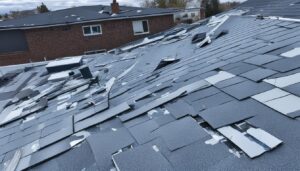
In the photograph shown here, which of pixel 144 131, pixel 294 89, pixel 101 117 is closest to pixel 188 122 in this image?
pixel 144 131

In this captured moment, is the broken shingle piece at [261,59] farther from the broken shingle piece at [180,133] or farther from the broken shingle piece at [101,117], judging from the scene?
the broken shingle piece at [101,117]

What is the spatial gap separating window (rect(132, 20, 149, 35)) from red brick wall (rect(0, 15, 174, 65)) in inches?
13.8

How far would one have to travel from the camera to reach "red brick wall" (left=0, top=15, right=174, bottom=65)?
23.3 metres

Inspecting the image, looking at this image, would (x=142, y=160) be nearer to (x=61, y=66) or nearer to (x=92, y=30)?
(x=61, y=66)

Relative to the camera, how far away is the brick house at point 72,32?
75.7 feet

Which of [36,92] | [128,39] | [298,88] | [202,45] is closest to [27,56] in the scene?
[128,39]

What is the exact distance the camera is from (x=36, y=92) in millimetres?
9234

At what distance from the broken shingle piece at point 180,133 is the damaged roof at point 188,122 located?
12 millimetres

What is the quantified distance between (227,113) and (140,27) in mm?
22650

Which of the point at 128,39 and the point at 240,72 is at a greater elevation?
the point at 240,72

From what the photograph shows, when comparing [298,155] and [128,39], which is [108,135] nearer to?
[298,155]

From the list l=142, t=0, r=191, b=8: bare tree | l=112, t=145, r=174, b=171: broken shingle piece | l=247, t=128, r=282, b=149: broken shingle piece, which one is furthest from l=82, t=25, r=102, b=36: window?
l=142, t=0, r=191, b=8: bare tree

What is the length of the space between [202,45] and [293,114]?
19.4 feet

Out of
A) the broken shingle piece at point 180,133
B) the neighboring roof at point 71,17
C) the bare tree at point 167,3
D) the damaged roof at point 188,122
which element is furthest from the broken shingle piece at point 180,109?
the bare tree at point 167,3
